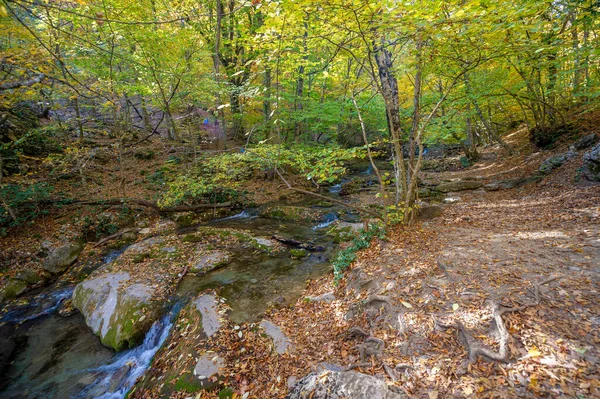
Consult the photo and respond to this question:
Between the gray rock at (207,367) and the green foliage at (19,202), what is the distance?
9.63 m

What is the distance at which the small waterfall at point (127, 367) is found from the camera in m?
4.72

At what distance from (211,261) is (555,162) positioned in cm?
1295

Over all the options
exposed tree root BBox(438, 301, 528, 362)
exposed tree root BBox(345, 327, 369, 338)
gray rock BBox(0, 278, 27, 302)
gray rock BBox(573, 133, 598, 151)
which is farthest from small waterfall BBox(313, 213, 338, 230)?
gray rock BBox(573, 133, 598, 151)

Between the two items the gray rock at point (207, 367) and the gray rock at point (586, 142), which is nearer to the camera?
the gray rock at point (207, 367)

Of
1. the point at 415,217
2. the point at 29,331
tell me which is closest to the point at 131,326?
the point at 29,331

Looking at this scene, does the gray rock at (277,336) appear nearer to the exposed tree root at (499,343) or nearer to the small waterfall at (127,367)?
the small waterfall at (127,367)

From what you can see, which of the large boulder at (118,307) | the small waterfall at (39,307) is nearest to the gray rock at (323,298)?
the large boulder at (118,307)

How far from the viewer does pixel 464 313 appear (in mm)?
3635

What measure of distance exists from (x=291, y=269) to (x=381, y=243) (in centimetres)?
267

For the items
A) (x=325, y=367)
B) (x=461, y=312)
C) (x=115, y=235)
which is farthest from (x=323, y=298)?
(x=115, y=235)

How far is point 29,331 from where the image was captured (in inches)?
248

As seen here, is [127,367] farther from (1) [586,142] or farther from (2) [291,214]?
(1) [586,142]

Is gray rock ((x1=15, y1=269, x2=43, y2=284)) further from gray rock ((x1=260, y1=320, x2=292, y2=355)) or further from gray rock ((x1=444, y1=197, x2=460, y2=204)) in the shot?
gray rock ((x1=444, y1=197, x2=460, y2=204))

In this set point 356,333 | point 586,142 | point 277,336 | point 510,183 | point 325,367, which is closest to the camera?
point 325,367
